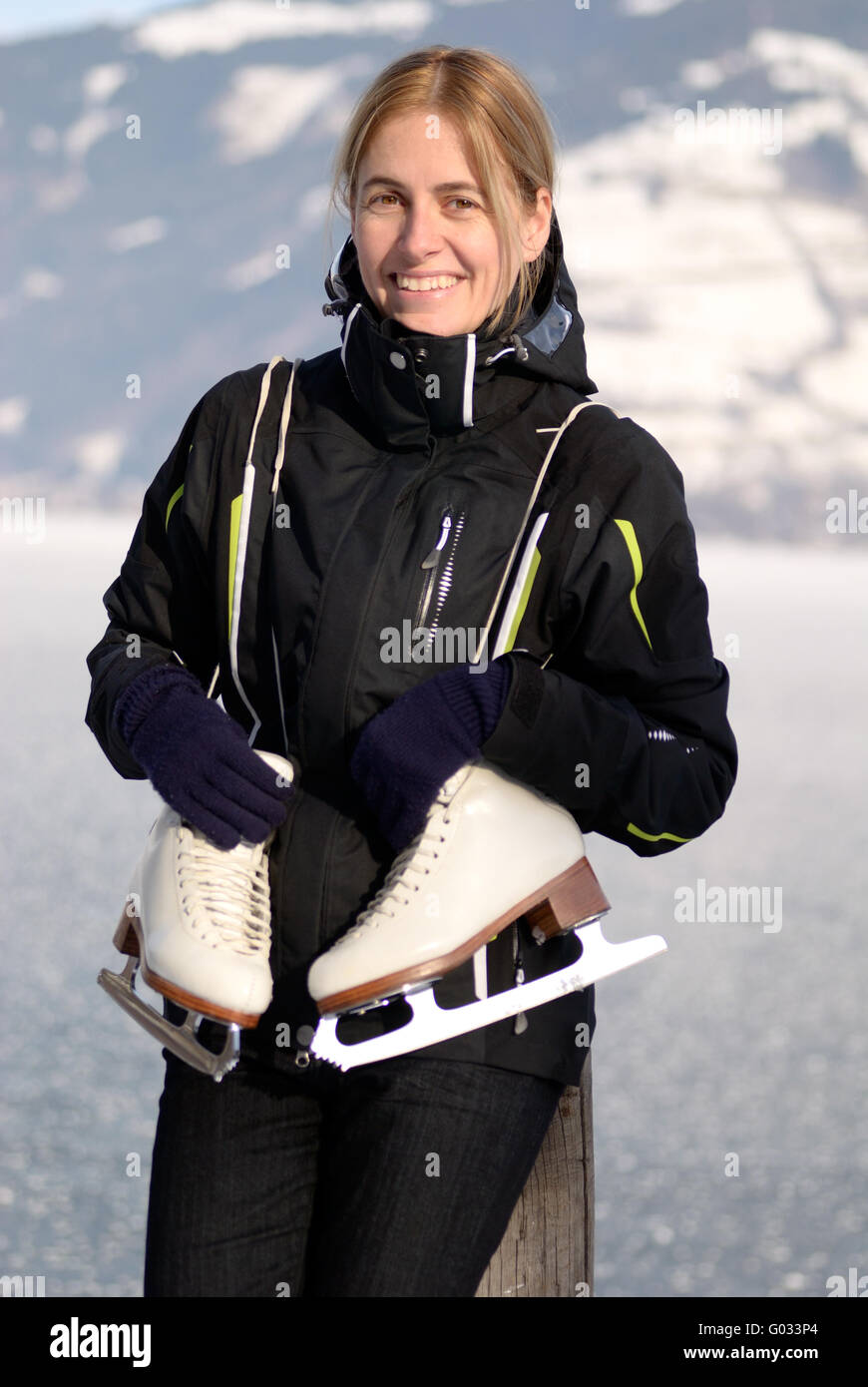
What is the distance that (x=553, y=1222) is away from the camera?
154 cm

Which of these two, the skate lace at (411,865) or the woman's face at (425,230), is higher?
the woman's face at (425,230)

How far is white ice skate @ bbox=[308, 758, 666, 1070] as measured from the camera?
1.21m

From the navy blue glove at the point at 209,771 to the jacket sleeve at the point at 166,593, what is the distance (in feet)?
0.24

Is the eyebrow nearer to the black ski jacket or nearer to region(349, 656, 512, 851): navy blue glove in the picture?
the black ski jacket

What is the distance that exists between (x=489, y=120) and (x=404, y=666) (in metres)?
0.46

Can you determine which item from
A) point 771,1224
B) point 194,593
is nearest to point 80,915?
point 771,1224

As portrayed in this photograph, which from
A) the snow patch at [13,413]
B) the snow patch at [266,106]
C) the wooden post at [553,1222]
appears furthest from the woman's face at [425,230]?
the snow patch at [266,106]

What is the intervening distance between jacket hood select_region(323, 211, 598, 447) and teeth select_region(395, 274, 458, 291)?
3 centimetres

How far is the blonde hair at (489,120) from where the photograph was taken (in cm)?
136

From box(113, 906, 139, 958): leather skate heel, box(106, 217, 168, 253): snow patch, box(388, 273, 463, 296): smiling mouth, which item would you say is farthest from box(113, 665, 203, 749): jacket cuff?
box(106, 217, 168, 253): snow patch

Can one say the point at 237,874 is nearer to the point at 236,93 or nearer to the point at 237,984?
the point at 237,984

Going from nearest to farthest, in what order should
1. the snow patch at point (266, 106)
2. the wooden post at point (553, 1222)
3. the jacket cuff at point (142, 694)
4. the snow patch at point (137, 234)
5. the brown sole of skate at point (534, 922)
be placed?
the brown sole of skate at point (534, 922), the jacket cuff at point (142, 694), the wooden post at point (553, 1222), the snow patch at point (137, 234), the snow patch at point (266, 106)

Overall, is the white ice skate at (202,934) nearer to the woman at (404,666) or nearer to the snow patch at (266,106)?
the woman at (404,666)

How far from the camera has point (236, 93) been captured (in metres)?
61.2
